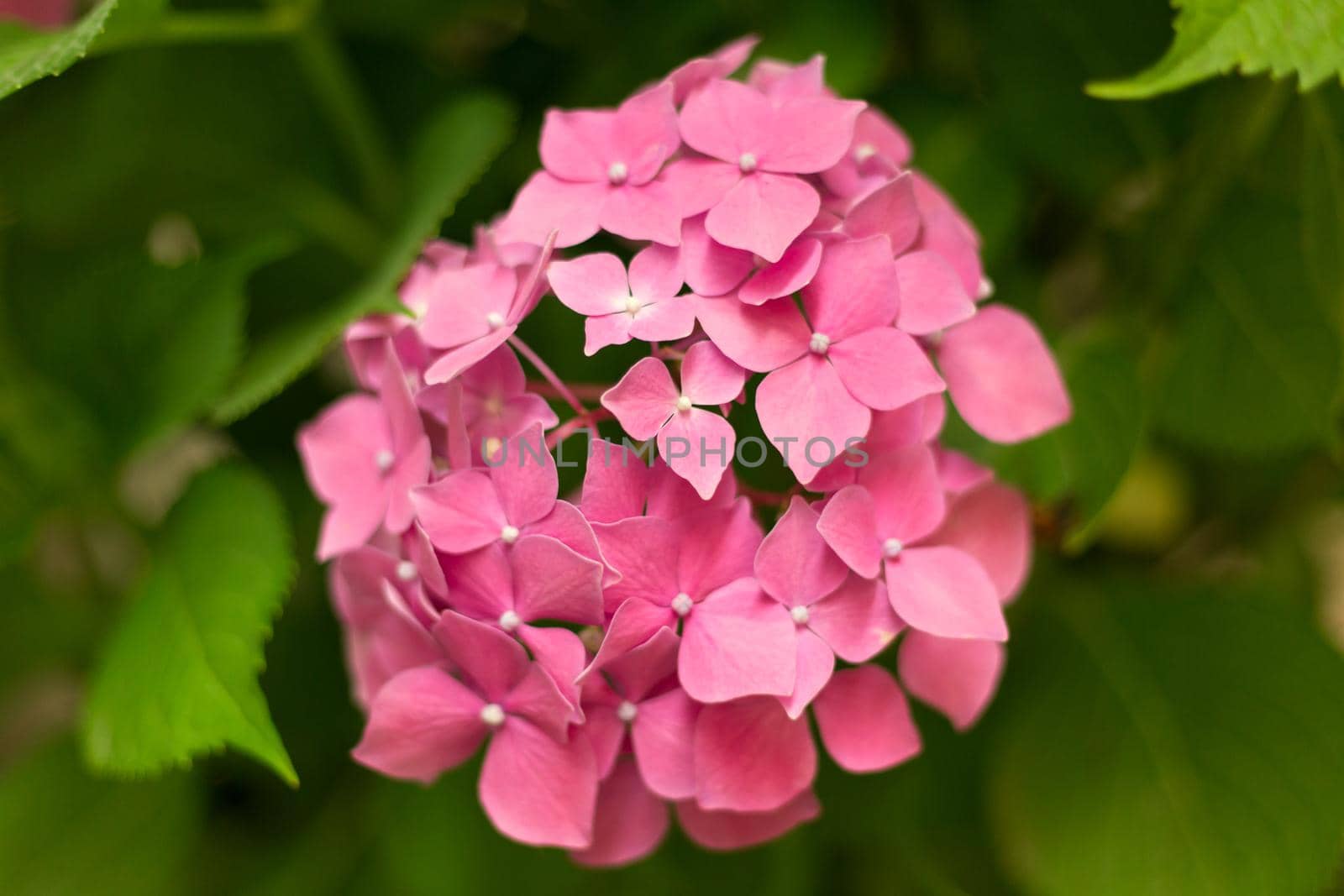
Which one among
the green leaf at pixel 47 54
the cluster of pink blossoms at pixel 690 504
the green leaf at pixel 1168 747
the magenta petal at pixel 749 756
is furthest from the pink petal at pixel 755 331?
the green leaf at pixel 1168 747

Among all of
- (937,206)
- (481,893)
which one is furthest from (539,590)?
(481,893)

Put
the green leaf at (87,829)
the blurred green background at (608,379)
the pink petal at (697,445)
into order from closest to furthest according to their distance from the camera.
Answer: the pink petal at (697,445) < the blurred green background at (608,379) < the green leaf at (87,829)

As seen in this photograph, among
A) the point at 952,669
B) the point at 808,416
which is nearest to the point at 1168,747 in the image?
the point at 952,669

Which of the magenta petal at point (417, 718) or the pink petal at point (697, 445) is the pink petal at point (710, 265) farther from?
the magenta petal at point (417, 718)

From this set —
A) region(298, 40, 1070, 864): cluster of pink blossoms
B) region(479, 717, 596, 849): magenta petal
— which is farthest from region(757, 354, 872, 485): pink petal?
region(479, 717, 596, 849): magenta petal

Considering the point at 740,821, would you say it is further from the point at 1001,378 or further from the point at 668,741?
the point at 1001,378

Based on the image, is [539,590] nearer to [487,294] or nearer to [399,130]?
[487,294]
